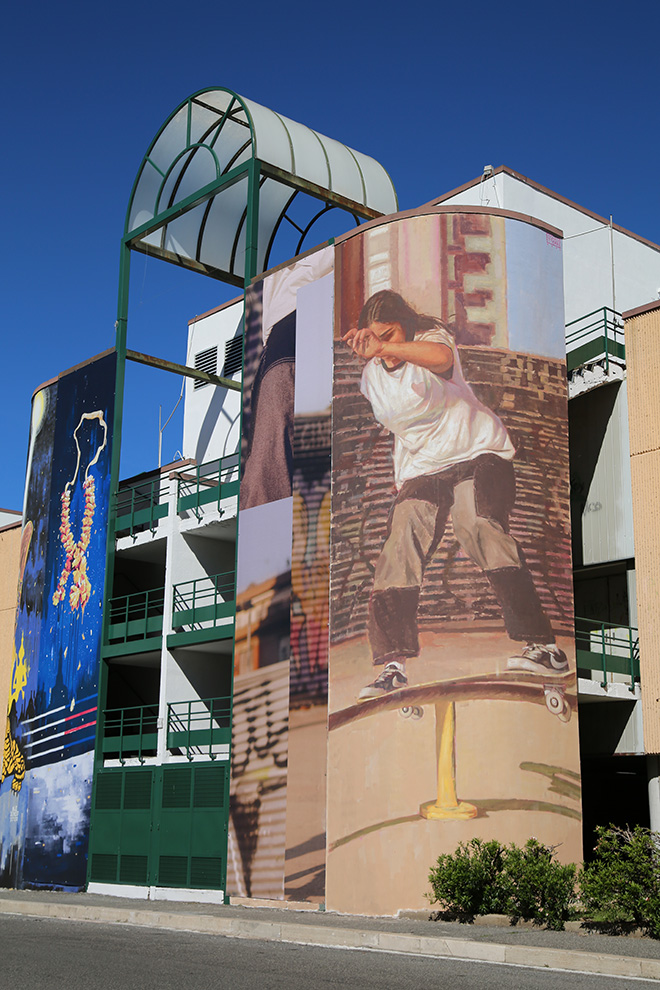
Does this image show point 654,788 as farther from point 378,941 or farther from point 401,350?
point 401,350

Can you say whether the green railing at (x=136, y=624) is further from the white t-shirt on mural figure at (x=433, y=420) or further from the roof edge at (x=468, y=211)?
the roof edge at (x=468, y=211)

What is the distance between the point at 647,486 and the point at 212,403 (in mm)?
16107

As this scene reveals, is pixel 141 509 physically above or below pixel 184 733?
above

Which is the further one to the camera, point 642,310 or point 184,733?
point 184,733

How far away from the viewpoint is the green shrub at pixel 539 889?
1544 centimetres

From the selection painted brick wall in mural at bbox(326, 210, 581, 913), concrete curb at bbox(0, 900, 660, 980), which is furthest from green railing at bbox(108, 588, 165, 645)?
concrete curb at bbox(0, 900, 660, 980)

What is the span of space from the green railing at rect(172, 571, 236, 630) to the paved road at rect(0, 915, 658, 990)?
10.5m

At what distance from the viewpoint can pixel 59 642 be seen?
29.2 meters

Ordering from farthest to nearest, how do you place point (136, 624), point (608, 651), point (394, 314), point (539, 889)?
point (136, 624) → point (608, 651) → point (394, 314) → point (539, 889)

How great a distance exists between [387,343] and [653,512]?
6.21m

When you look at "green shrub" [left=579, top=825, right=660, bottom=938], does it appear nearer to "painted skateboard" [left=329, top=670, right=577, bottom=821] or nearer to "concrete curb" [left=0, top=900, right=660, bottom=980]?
"concrete curb" [left=0, top=900, right=660, bottom=980]

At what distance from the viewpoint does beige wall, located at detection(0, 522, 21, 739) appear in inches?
1433

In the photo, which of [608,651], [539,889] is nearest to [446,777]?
[539,889]

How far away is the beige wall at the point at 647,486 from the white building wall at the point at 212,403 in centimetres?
1337
